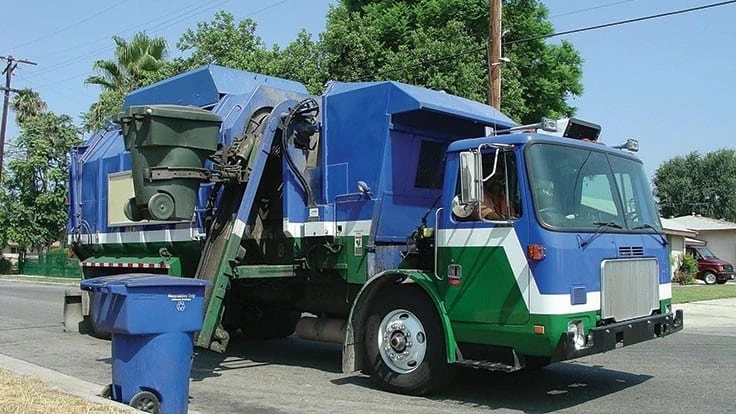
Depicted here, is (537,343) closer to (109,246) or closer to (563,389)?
(563,389)

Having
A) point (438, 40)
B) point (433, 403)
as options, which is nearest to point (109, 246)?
point (433, 403)

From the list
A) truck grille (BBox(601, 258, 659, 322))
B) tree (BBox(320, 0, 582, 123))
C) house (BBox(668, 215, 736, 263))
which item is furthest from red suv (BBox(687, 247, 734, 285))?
truck grille (BBox(601, 258, 659, 322))

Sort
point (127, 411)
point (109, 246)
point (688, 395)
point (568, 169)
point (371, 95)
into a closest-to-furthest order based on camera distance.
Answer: point (127, 411)
point (568, 169)
point (688, 395)
point (371, 95)
point (109, 246)

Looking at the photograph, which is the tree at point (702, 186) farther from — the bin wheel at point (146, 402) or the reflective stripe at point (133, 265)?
the bin wheel at point (146, 402)

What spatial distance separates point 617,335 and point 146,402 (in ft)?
13.8

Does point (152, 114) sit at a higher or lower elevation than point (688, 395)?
higher

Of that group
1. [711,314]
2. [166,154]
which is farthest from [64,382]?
[711,314]

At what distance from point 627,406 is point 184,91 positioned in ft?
24.0

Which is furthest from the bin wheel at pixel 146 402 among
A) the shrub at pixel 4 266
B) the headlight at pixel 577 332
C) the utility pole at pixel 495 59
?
the shrub at pixel 4 266

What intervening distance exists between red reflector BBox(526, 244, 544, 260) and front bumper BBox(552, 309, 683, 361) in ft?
2.31

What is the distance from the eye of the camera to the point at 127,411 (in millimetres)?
5785

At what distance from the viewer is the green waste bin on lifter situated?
25.9 feet

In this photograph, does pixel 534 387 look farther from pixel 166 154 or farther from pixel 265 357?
pixel 166 154

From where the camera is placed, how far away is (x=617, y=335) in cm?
659
